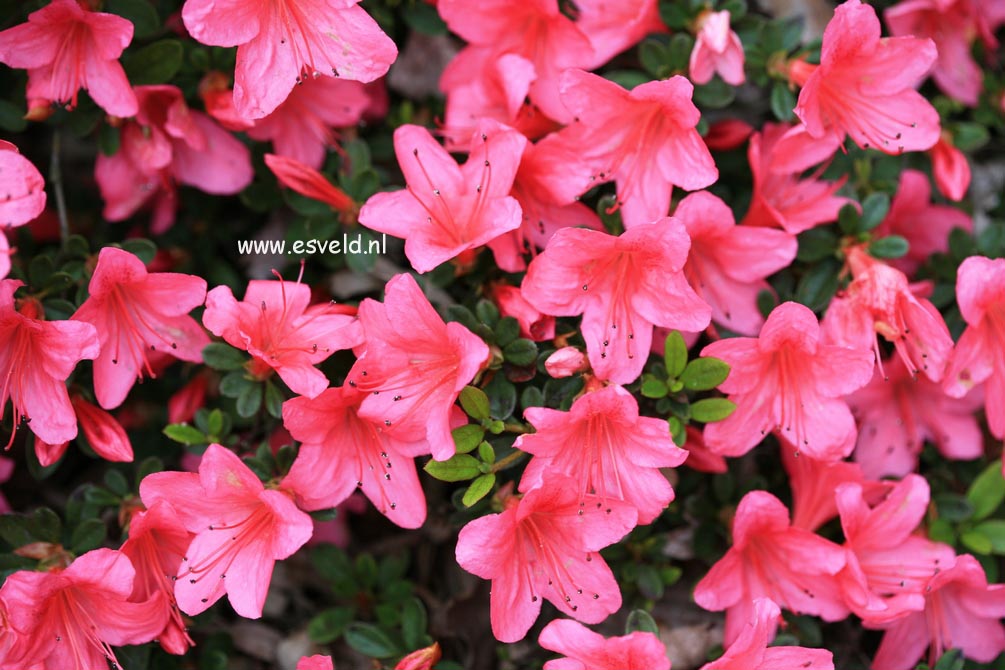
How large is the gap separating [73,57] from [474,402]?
108 cm

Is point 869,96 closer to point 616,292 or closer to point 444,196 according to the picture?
point 616,292

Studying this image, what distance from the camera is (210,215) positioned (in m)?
2.48

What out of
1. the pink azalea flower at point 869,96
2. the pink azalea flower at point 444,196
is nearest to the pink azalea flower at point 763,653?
the pink azalea flower at point 444,196

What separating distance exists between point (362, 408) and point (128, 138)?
0.90 metres

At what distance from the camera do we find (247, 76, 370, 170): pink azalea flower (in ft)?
7.50

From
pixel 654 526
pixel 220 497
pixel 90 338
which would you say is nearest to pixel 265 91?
pixel 90 338

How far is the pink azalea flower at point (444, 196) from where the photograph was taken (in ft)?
6.20

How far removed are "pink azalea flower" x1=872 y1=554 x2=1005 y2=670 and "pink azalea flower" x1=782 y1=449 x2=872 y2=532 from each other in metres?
0.27

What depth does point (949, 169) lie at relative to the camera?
2.39 m

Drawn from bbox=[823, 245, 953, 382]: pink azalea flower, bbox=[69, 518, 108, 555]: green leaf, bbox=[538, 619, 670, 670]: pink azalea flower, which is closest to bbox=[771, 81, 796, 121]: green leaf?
bbox=[823, 245, 953, 382]: pink azalea flower

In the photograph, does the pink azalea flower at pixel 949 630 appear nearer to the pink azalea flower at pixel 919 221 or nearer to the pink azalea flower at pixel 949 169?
the pink azalea flower at pixel 919 221

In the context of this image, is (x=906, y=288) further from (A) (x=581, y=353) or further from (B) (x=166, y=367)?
(B) (x=166, y=367)

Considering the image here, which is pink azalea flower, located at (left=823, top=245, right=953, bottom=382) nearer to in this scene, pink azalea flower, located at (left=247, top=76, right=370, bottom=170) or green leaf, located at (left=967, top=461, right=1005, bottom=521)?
green leaf, located at (left=967, top=461, right=1005, bottom=521)

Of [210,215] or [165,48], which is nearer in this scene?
[165,48]
